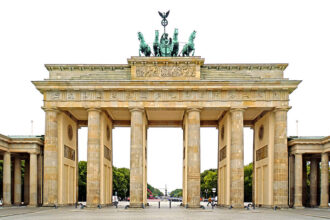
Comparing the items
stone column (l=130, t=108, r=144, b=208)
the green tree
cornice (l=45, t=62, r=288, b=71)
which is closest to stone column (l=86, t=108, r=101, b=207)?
stone column (l=130, t=108, r=144, b=208)

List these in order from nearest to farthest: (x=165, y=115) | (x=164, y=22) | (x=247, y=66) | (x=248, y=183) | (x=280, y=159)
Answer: (x=280, y=159) < (x=247, y=66) < (x=164, y=22) < (x=165, y=115) < (x=248, y=183)

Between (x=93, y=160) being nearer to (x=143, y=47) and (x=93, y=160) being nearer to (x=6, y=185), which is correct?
(x=6, y=185)

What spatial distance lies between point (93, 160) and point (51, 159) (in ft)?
15.6

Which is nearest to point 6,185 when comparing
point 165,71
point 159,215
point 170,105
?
point 170,105

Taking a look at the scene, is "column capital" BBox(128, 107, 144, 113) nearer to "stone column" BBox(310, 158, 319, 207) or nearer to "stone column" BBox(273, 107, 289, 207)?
"stone column" BBox(273, 107, 289, 207)

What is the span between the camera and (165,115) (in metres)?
57.0

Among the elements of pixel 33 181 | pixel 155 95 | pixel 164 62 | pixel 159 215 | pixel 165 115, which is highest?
pixel 164 62

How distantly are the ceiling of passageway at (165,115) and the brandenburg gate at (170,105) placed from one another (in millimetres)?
860

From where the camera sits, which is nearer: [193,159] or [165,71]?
[193,159]

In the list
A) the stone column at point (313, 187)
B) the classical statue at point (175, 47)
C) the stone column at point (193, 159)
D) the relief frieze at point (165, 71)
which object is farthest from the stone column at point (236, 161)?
the stone column at point (313, 187)

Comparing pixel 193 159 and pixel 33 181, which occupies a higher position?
pixel 193 159

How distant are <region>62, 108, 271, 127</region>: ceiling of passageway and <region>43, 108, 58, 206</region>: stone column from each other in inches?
90.0

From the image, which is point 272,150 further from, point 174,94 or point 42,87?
point 42,87

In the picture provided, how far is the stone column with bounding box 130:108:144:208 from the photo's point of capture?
47562 mm
